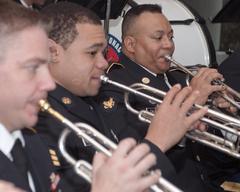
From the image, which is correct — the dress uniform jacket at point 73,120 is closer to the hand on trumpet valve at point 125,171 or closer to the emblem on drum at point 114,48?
the hand on trumpet valve at point 125,171

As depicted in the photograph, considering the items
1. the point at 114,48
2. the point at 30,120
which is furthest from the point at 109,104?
the point at 114,48

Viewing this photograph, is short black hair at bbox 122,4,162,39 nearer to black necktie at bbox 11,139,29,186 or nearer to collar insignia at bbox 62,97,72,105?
collar insignia at bbox 62,97,72,105

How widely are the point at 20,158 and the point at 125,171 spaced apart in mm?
330

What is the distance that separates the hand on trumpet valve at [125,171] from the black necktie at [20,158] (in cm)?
23

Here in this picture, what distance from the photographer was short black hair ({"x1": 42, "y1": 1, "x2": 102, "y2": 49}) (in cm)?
176

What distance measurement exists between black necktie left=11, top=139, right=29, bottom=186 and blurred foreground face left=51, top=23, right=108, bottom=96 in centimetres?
54

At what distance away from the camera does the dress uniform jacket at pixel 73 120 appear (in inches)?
57.4

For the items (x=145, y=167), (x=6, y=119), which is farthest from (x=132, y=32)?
(x=145, y=167)

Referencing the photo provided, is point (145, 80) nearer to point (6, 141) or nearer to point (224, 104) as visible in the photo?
point (224, 104)

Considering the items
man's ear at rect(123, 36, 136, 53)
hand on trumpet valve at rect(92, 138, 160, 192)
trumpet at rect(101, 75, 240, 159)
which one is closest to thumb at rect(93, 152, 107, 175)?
hand on trumpet valve at rect(92, 138, 160, 192)

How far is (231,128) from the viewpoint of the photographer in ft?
5.57

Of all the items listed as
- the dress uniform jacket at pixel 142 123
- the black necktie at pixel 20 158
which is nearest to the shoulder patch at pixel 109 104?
the dress uniform jacket at pixel 142 123

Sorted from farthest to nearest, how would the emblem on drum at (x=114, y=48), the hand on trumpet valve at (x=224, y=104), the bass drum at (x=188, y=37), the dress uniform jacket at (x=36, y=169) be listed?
the bass drum at (x=188, y=37)
the emblem on drum at (x=114, y=48)
the hand on trumpet valve at (x=224, y=104)
the dress uniform jacket at (x=36, y=169)

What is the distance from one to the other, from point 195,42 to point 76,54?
77.0 inches
